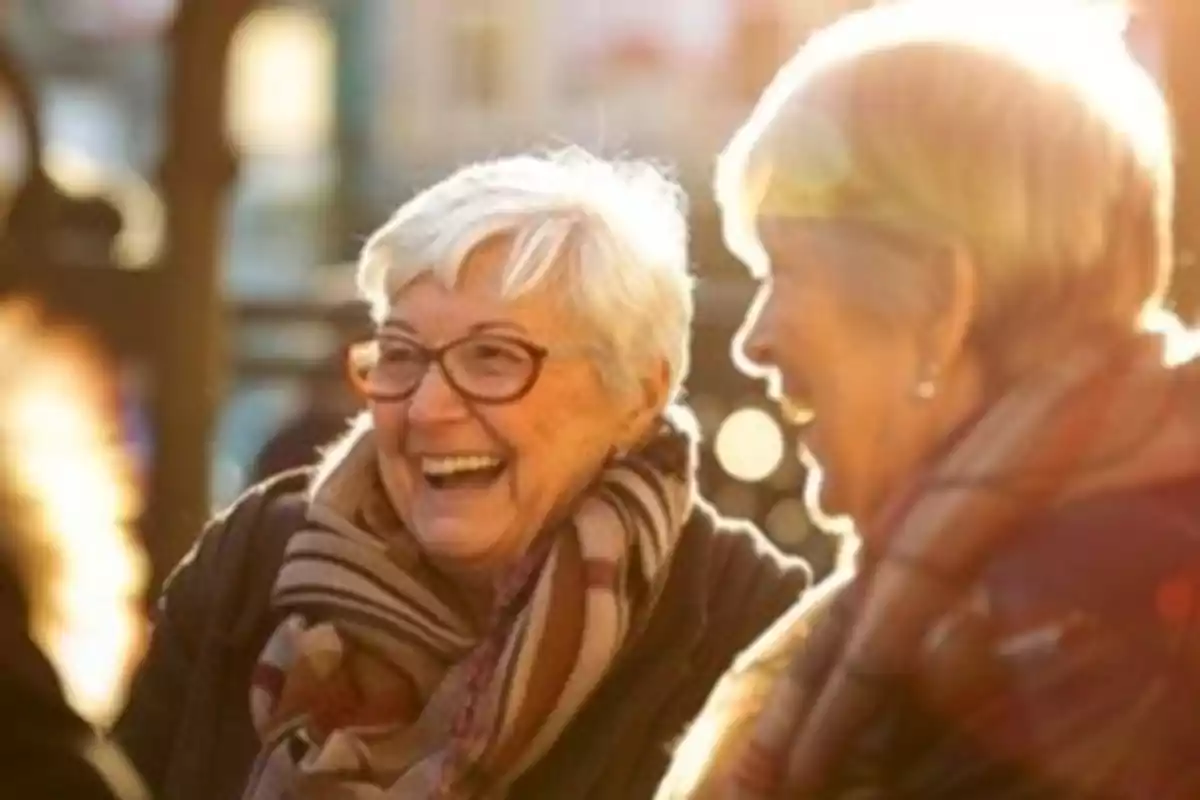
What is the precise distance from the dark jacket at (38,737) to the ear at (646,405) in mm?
830

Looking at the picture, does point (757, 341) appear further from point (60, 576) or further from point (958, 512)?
point (60, 576)

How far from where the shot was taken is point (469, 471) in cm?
267

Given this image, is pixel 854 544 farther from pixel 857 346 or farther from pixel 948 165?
pixel 948 165

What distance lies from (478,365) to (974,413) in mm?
771

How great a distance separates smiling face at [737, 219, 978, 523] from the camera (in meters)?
2.02

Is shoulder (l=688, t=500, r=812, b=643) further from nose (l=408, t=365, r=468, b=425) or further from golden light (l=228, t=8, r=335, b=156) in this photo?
golden light (l=228, t=8, r=335, b=156)

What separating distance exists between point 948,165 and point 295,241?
21.3m

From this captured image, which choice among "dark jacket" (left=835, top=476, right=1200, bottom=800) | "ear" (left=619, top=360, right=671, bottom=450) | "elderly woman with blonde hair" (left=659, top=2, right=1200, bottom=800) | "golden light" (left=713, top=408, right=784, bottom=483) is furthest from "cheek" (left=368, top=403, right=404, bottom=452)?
"golden light" (left=713, top=408, right=784, bottom=483)

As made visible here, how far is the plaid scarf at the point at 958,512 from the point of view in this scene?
74.5 inches

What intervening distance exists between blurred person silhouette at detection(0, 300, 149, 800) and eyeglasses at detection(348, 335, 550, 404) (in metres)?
0.33

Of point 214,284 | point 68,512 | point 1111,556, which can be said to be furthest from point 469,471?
point 214,284

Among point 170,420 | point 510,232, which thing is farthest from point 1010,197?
point 170,420

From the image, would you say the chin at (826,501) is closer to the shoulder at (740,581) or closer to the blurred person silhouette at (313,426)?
the shoulder at (740,581)

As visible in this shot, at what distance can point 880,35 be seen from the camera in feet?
6.97
